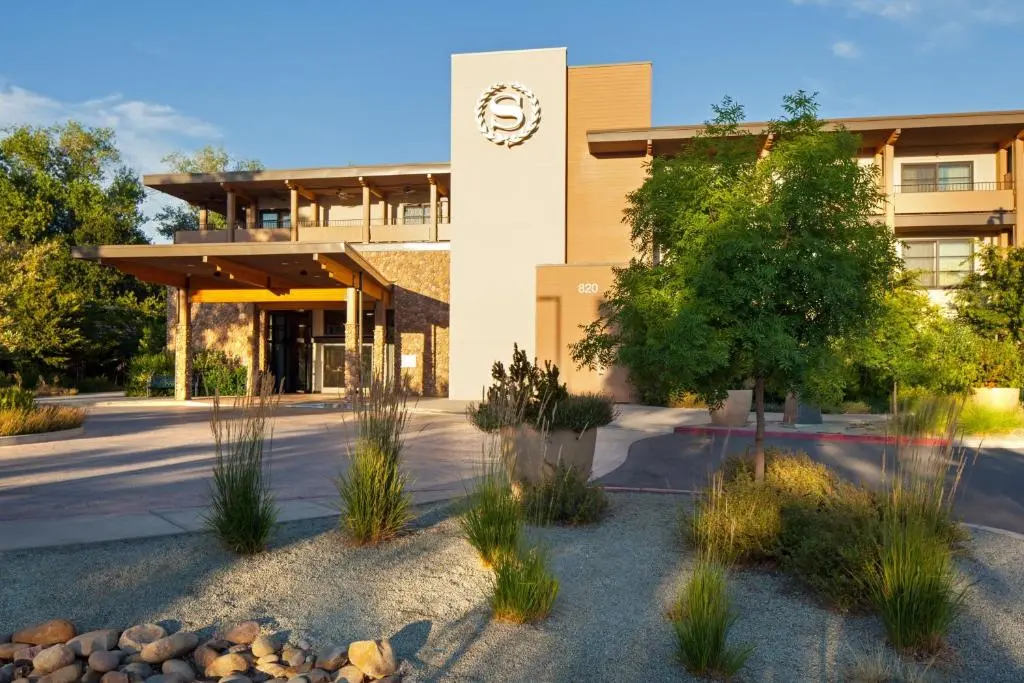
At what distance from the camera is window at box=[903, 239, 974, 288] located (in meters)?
28.2

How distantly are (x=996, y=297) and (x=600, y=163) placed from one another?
45.8ft

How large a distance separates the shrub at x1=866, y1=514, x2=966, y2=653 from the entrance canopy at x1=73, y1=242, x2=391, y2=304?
1968 cm

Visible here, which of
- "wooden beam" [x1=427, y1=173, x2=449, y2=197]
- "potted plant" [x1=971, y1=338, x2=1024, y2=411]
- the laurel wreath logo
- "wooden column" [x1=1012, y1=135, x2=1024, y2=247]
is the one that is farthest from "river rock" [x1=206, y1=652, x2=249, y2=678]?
"wooden column" [x1=1012, y1=135, x2=1024, y2=247]

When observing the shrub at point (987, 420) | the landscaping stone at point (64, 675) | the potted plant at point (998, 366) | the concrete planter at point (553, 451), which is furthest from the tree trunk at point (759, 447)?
the potted plant at point (998, 366)

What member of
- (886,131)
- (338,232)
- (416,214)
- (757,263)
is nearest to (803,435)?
(757,263)

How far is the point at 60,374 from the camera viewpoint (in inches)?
1517

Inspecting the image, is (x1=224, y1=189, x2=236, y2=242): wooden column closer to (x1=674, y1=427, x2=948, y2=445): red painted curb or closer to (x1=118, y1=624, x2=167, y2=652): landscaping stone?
(x1=674, y1=427, x2=948, y2=445): red painted curb

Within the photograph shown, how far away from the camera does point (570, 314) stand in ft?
88.2

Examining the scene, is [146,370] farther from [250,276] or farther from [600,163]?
[600,163]

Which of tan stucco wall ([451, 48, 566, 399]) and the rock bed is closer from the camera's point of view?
the rock bed

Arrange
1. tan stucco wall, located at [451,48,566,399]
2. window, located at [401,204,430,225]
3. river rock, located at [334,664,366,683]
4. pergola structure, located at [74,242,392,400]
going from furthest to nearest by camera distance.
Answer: window, located at [401,204,430,225] → tan stucco wall, located at [451,48,566,399] → pergola structure, located at [74,242,392,400] → river rock, located at [334,664,366,683]

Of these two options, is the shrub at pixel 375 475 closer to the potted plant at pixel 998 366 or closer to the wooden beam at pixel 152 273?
the potted plant at pixel 998 366

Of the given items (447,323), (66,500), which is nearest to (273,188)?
(447,323)

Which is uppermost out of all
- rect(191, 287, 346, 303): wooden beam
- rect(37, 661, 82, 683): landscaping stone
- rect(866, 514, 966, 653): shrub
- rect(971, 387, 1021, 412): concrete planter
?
rect(191, 287, 346, 303): wooden beam
